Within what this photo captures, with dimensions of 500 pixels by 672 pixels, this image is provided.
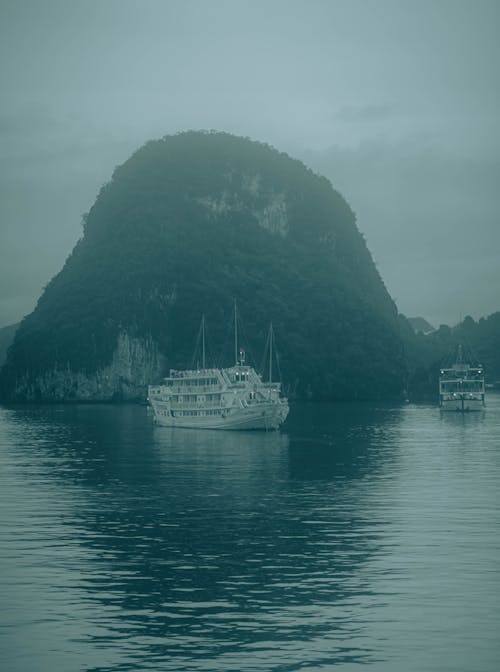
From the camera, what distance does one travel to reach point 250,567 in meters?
40.9

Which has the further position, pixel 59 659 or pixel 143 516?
pixel 143 516

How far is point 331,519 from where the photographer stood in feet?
179

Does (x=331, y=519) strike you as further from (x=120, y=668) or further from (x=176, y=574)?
(x=120, y=668)

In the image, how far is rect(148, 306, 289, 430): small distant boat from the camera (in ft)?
464

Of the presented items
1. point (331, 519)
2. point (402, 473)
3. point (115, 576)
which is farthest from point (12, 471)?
point (115, 576)

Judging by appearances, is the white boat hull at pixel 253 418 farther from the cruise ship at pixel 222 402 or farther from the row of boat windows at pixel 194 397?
the row of boat windows at pixel 194 397

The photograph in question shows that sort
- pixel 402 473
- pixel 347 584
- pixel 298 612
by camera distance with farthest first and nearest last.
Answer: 1. pixel 402 473
2. pixel 347 584
3. pixel 298 612

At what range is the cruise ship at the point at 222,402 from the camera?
141375 mm

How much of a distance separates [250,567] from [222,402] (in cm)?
10528

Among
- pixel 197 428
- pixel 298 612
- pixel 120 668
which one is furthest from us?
pixel 197 428

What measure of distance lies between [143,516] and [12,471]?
30944mm

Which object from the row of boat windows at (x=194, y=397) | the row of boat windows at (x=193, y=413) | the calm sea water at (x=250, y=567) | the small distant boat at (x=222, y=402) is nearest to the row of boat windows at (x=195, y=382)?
the small distant boat at (x=222, y=402)

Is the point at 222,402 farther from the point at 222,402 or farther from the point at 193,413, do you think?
the point at 193,413

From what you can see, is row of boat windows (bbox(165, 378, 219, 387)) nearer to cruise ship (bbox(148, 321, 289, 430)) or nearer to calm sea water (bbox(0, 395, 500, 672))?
cruise ship (bbox(148, 321, 289, 430))
